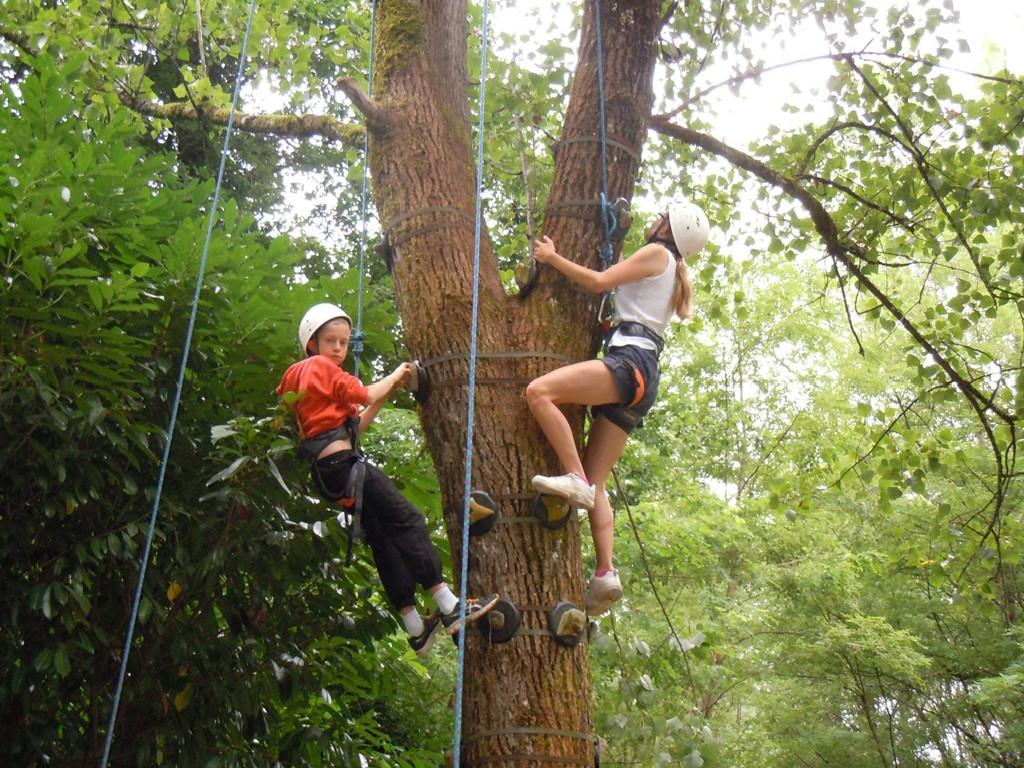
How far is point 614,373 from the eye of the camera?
10.9ft

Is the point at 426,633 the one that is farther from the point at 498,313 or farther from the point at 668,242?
the point at 668,242

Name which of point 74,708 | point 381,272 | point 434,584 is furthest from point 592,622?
point 381,272

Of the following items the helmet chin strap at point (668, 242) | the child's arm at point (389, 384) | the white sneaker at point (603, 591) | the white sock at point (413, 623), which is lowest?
the white sock at point (413, 623)

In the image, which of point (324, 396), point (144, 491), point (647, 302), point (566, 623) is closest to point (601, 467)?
point (647, 302)

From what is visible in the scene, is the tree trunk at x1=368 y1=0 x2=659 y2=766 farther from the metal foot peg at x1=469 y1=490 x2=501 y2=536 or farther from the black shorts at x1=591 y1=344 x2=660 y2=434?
the black shorts at x1=591 y1=344 x2=660 y2=434

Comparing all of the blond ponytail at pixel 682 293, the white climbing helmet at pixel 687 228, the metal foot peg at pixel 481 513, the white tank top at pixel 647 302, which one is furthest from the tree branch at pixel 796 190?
the metal foot peg at pixel 481 513

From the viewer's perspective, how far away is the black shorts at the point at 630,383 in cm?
333

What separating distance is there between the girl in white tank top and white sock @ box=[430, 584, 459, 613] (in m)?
0.49

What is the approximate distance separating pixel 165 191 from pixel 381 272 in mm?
7259

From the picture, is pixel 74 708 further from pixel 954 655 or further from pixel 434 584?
pixel 954 655

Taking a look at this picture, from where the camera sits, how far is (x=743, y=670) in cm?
1470

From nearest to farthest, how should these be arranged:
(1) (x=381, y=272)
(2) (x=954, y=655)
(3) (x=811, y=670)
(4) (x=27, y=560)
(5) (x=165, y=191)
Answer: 1. (4) (x=27, y=560)
2. (5) (x=165, y=191)
3. (1) (x=381, y=272)
4. (2) (x=954, y=655)
5. (3) (x=811, y=670)

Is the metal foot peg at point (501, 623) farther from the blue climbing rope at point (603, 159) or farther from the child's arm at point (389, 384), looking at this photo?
the blue climbing rope at point (603, 159)

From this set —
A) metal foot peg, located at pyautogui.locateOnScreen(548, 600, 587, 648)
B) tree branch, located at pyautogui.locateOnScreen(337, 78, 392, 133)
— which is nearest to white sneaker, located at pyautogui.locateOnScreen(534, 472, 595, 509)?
metal foot peg, located at pyautogui.locateOnScreen(548, 600, 587, 648)
